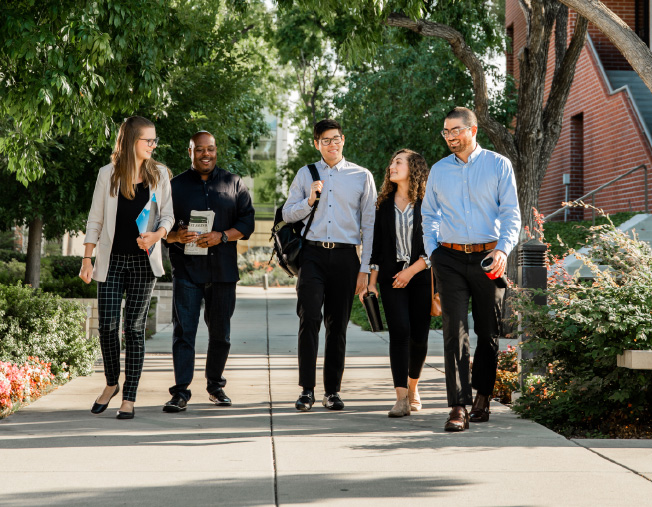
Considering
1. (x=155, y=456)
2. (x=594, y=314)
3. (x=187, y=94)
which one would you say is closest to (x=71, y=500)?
(x=155, y=456)

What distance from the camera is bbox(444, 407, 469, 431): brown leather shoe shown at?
5.64m

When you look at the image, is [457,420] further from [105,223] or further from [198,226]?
[105,223]

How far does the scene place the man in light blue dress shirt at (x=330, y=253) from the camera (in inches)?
255

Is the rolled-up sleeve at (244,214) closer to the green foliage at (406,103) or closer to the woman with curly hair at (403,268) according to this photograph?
the woman with curly hair at (403,268)

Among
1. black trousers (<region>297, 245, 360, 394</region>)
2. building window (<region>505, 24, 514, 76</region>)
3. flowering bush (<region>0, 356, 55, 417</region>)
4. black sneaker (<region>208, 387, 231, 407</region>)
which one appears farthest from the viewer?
building window (<region>505, 24, 514, 76</region>)

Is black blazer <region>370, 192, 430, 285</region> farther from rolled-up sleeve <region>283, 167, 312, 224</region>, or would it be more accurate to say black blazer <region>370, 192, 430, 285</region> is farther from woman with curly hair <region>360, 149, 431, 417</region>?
rolled-up sleeve <region>283, 167, 312, 224</region>

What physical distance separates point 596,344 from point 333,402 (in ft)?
6.78

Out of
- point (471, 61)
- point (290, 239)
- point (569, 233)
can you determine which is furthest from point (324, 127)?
point (569, 233)

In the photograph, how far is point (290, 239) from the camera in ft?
21.8

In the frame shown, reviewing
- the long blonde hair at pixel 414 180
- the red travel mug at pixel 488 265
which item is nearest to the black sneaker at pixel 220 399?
the long blonde hair at pixel 414 180

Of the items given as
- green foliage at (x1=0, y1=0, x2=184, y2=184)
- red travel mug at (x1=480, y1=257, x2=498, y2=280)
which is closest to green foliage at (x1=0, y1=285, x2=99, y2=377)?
green foliage at (x1=0, y1=0, x2=184, y2=184)

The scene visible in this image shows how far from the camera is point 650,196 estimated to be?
16.6m

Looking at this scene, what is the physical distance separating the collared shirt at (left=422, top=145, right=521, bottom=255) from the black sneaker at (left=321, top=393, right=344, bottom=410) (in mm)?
1447

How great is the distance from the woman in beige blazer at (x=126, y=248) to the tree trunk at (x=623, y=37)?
382 cm
